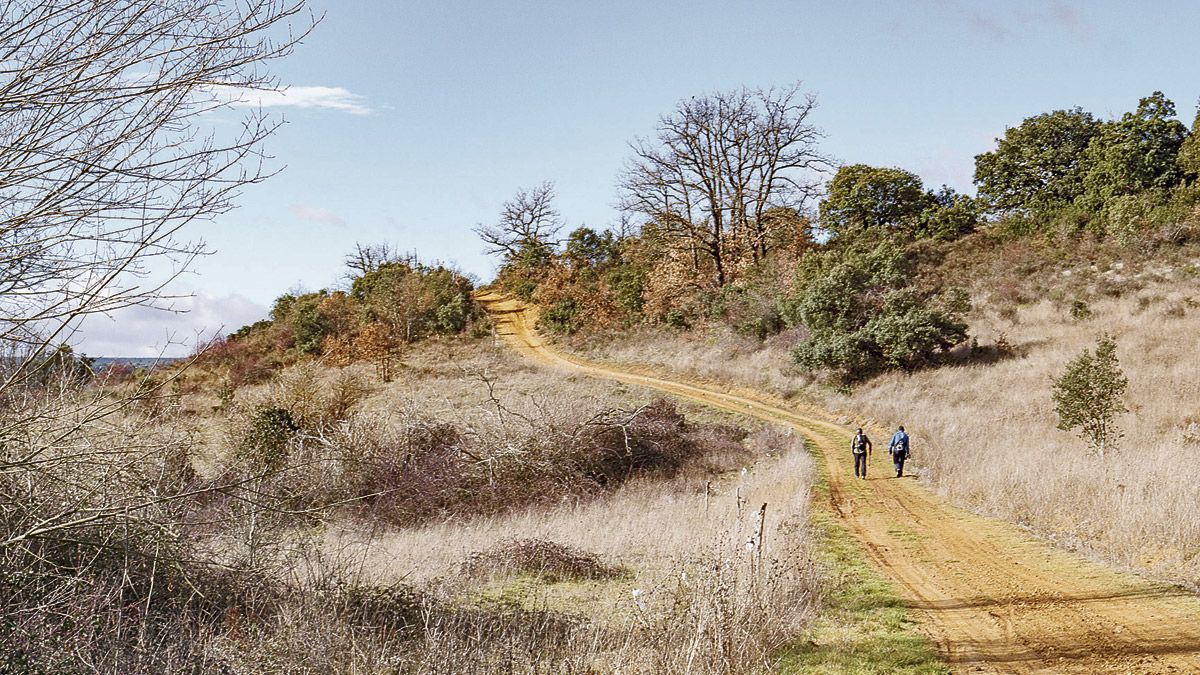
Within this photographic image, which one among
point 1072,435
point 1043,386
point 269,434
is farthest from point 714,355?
point 269,434

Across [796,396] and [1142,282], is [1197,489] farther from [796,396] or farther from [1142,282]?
[1142,282]

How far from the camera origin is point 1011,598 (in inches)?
318

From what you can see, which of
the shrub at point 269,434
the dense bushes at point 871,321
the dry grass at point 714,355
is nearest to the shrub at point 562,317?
the dry grass at point 714,355

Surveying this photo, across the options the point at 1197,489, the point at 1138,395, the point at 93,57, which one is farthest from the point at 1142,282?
the point at 93,57

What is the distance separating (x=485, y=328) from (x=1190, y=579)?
36.4 metres

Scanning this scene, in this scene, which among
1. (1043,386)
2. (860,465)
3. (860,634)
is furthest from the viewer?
(1043,386)

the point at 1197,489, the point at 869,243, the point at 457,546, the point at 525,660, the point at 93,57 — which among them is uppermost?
the point at 869,243

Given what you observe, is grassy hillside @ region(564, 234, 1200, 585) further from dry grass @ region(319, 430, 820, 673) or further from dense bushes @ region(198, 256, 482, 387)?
dense bushes @ region(198, 256, 482, 387)

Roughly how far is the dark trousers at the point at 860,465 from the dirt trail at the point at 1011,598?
1.58 meters

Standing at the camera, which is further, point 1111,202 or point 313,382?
point 1111,202

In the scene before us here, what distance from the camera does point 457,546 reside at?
11.5 metres

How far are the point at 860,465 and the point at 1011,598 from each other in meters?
8.03

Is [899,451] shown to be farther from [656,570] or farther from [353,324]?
[353,324]

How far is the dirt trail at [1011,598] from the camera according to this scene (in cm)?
648
